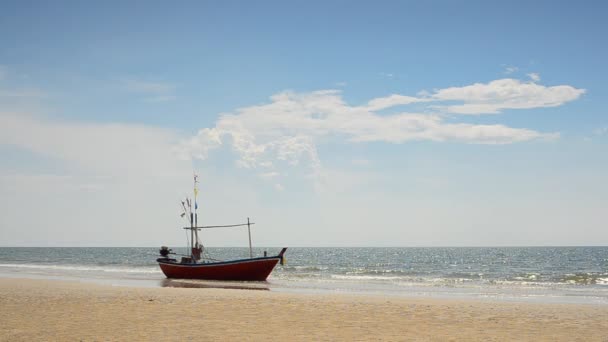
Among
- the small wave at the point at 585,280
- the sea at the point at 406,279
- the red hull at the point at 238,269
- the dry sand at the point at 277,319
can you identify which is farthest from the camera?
the small wave at the point at 585,280

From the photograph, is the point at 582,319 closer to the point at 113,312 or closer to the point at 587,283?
the point at 113,312

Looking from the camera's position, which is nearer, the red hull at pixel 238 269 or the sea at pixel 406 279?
the sea at pixel 406 279

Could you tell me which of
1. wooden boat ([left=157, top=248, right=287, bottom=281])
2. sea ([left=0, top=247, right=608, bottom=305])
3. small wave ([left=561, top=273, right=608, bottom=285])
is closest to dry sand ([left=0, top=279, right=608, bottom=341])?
sea ([left=0, top=247, right=608, bottom=305])

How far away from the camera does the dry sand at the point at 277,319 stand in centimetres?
1309

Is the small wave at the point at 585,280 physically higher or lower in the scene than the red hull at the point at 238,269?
lower

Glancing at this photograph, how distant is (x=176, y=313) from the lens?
659 inches

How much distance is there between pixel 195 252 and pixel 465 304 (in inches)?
885

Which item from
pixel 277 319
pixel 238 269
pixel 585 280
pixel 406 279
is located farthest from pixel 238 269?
pixel 585 280

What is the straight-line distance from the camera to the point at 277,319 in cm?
1592

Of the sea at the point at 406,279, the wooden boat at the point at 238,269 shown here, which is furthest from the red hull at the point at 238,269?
the sea at the point at 406,279

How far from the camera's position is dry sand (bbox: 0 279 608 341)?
42.9 ft

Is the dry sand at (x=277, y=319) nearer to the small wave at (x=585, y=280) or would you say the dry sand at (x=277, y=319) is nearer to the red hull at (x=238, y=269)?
the red hull at (x=238, y=269)

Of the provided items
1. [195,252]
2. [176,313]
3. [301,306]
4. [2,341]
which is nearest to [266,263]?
[195,252]

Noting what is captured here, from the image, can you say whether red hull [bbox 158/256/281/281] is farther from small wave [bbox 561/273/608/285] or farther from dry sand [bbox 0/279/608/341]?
small wave [bbox 561/273/608/285]
